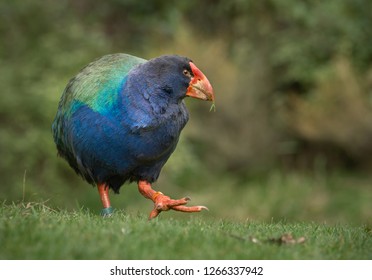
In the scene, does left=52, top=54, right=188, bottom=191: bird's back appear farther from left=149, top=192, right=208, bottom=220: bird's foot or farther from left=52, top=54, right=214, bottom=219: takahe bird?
left=149, top=192, right=208, bottom=220: bird's foot

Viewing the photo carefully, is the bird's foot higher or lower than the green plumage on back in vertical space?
lower

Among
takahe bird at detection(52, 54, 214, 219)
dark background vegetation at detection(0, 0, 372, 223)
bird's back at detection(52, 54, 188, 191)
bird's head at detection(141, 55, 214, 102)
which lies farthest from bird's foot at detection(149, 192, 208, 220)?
dark background vegetation at detection(0, 0, 372, 223)

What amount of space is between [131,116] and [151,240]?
1.49 m

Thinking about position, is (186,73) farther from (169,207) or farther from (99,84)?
(169,207)

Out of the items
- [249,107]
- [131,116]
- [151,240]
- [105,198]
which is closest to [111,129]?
[131,116]

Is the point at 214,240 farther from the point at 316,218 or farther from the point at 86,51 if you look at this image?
the point at 86,51

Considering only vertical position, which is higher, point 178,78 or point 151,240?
point 178,78

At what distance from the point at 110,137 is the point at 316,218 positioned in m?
5.96

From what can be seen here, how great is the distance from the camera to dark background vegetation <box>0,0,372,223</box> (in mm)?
11266

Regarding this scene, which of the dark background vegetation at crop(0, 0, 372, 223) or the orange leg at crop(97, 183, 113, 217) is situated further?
the dark background vegetation at crop(0, 0, 372, 223)

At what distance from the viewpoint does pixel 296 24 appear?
45.3 ft

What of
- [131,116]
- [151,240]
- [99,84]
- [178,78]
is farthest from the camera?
[99,84]

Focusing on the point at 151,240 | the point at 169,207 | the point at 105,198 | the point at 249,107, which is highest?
the point at 151,240

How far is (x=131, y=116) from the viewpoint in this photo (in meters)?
5.50
